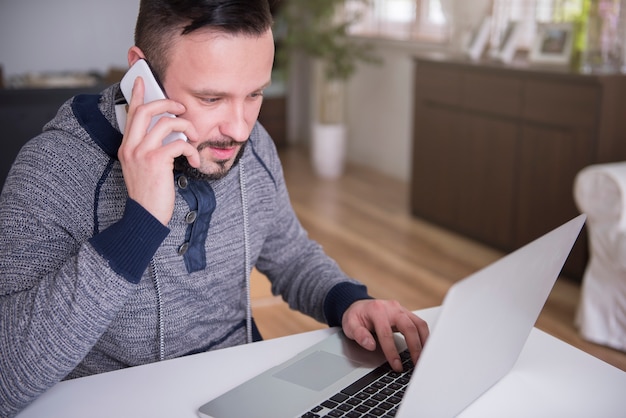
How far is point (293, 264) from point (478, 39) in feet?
10.7

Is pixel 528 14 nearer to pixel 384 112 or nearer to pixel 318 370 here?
pixel 384 112

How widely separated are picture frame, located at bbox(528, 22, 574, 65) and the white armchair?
3.75 feet

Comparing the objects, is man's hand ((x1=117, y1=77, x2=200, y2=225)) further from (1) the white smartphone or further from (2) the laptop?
(2) the laptop

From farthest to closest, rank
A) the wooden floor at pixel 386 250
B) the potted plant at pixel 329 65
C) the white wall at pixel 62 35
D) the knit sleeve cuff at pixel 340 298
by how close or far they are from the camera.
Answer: the potted plant at pixel 329 65, the wooden floor at pixel 386 250, the white wall at pixel 62 35, the knit sleeve cuff at pixel 340 298

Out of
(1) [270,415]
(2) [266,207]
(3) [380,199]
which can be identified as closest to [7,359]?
(1) [270,415]

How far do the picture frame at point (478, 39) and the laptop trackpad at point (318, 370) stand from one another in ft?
11.7

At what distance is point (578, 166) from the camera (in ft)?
11.5

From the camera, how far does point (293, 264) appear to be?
150cm

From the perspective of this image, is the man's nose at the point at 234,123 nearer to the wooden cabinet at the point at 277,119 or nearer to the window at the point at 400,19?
the window at the point at 400,19

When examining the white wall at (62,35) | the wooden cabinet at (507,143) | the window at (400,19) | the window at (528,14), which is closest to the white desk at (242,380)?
the white wall at (62,35)

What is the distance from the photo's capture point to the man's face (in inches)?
A: 44.5

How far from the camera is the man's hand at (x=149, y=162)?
1034 millimetres

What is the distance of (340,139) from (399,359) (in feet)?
15.5

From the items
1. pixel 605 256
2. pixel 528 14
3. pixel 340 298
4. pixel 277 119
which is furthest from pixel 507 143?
pixel 277 119
